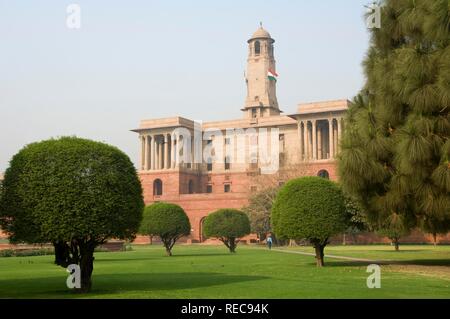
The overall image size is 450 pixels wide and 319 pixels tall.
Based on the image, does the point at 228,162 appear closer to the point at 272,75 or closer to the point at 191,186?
the point at 191,186

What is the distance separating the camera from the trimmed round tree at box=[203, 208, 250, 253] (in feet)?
135

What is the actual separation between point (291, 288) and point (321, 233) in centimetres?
908

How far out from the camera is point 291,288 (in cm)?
1477

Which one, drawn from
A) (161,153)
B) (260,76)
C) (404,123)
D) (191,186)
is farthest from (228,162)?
(404,123)

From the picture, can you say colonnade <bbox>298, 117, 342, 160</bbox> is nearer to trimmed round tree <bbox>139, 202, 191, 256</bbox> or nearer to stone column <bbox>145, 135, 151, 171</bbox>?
stone column <bbox>145, 135, 151, 171</bbox>

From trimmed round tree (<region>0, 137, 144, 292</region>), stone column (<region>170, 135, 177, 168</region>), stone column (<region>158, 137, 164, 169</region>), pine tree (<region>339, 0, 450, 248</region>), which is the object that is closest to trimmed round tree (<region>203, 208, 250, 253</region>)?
pine tree (<region>339, 0, 450, 248</region>)

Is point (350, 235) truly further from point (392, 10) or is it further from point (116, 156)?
point (116, 156)

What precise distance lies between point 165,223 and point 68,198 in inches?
949

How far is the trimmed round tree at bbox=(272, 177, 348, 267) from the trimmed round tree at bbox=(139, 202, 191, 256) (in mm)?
14154

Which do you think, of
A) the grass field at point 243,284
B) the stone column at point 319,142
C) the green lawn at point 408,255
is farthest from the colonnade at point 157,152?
the grass field at point 243,284

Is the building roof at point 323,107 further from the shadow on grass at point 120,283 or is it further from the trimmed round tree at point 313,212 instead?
the shadow on grass at point 120,283

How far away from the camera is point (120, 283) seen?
1684 centimetres

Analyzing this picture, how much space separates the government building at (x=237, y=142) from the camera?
247 ft

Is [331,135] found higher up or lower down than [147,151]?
higher up
